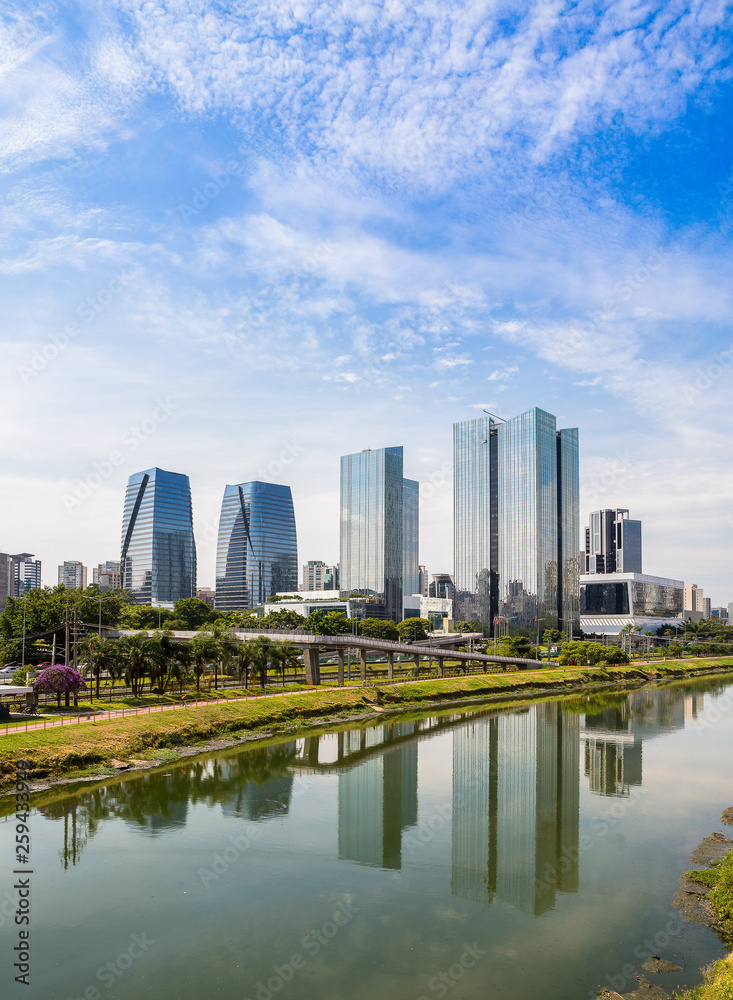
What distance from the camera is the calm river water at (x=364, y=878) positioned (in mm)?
24875

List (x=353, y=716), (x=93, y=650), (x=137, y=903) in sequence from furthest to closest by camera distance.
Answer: (x=353, y=716) → (x=93, y=650) → (x=137, y=903)

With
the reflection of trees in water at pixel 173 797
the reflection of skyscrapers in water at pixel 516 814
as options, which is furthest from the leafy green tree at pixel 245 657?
the reflection of trees in water at pixel 173 797

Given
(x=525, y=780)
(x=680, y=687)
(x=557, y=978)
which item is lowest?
(x=680, y=687)

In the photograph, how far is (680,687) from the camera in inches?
5428

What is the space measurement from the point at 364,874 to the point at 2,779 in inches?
1034

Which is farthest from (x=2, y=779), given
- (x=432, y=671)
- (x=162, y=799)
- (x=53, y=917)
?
(x=432, y=671)

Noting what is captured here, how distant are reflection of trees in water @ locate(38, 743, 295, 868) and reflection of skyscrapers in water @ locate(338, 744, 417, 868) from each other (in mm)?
4616

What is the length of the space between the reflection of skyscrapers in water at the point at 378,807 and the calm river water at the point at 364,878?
0.64 feet

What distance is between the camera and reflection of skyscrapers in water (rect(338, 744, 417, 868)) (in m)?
38.4

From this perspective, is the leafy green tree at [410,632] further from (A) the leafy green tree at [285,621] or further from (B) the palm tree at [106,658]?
(B) the palm tree at [106,658]

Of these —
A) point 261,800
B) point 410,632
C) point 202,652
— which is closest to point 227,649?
point 202,652

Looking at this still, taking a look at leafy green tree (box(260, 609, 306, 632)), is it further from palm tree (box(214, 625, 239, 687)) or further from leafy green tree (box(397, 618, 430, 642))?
palm tree (box(214, 625, 239, 687))

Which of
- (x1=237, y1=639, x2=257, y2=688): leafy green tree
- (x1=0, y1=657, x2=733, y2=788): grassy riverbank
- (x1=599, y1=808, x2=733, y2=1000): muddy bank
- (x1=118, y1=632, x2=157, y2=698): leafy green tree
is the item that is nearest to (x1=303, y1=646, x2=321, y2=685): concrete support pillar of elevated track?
(x1=0, y1=657, x2=733, y2=788): grassy riverbank

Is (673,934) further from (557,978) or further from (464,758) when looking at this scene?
(464,758)
